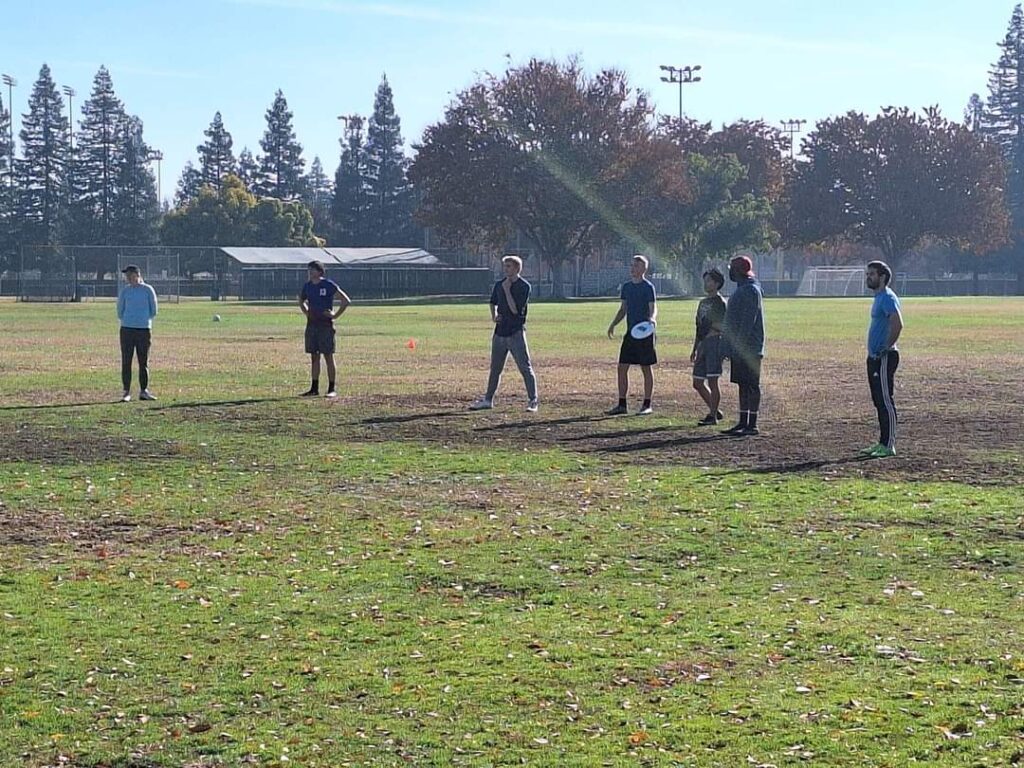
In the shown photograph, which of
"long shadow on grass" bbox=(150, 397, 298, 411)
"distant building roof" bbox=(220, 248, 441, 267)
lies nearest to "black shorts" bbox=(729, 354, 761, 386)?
"long shadow on grass" bbox=(150, 397, 298, 411)

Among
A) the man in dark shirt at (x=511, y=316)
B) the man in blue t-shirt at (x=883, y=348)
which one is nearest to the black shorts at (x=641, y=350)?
the man in dark shirt at (x=511, y=316)

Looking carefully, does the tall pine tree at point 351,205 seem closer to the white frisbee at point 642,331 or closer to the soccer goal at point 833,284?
the soccer goal at point 833,284

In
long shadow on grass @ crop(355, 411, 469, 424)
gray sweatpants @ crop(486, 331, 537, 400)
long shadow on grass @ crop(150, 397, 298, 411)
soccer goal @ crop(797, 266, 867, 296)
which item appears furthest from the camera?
soccer goal @ crop(797, 266, 867, 296)

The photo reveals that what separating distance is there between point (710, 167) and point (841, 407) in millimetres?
79585

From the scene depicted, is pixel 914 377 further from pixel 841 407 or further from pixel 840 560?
pixel 840 560

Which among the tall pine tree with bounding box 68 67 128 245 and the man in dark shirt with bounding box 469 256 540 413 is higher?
the tall pine tree with bounding box 68 67 128 245

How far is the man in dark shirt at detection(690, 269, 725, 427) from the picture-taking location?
17.3m

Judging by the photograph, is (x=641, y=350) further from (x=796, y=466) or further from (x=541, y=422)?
(x=796, y=466)

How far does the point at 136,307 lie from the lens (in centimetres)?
2009

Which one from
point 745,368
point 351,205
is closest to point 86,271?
point 351,205

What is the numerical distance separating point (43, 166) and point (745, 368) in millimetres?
110146

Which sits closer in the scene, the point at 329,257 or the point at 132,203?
the point at 329,257

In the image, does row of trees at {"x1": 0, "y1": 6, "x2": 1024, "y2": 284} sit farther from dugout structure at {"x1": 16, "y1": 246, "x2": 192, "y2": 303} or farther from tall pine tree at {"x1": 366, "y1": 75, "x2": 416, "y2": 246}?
dugout structure at {"x1": 16, "y1": 246, "x2": 192, "y2": 303}

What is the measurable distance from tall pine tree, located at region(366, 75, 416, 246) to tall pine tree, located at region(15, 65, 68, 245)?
27410mm
